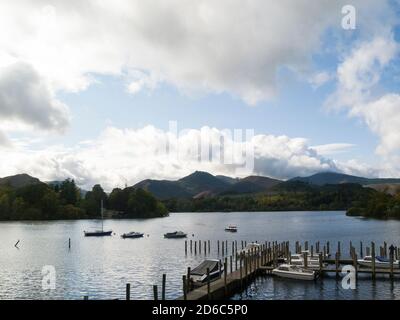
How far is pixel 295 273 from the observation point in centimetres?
4975

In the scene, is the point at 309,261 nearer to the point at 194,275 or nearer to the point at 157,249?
the point at 194,275

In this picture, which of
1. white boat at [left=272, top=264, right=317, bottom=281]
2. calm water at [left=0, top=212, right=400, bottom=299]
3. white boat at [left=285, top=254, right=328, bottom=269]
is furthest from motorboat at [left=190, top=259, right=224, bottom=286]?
white boat at [left=285, top=254, right=328, bottom=269]

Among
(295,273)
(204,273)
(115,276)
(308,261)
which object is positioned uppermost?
(204,273)

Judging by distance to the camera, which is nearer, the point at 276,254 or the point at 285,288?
the point at 285,288

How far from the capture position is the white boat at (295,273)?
162 feet

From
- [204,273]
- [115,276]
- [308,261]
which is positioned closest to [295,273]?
[308,261]

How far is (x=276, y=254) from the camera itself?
6203 centimetres

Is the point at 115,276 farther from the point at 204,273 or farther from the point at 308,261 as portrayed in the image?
the point at 308,261

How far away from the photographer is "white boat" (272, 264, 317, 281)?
49344mm

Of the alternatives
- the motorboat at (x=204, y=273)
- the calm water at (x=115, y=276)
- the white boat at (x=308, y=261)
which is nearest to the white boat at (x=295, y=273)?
the calm water at (x=115, y=276)

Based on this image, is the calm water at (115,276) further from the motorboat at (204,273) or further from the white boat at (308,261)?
the white boat at (308,261)

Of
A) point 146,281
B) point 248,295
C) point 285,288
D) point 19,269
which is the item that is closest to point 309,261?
point 285,288
